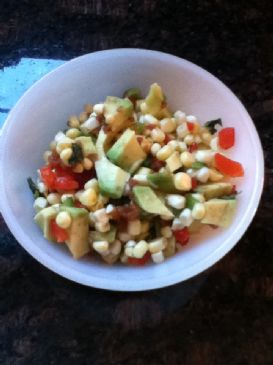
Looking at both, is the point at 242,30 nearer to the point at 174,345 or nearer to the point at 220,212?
the point at 220,212

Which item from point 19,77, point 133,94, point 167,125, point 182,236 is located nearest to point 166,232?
point 182,236

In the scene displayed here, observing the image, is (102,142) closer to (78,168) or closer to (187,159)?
(78,168)

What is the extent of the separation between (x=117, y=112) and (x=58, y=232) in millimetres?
278

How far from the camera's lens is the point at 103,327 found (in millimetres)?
1162

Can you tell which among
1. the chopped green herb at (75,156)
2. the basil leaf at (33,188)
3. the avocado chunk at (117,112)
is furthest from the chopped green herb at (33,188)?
the avocado chunk at (117,112)

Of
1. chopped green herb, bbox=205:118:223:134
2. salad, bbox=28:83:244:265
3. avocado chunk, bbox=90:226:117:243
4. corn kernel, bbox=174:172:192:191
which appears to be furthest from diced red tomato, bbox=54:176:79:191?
chopped green herb, bbox=205:118:223:134

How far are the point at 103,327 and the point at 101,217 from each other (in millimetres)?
236

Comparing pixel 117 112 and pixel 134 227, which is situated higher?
pixel 117 112

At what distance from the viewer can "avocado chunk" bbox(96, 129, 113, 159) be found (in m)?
1.17

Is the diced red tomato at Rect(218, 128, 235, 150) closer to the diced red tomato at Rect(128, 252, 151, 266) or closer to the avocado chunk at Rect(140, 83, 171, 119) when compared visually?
the avocado chunk at Rect(140, 83, 171, 119)

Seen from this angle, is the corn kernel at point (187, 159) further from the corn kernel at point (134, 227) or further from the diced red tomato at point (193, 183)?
the corn kernel at point (134, 227)

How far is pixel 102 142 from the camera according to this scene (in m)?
1.18

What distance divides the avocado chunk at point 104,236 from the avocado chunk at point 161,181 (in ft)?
0.39

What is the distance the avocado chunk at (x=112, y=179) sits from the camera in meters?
1.10
